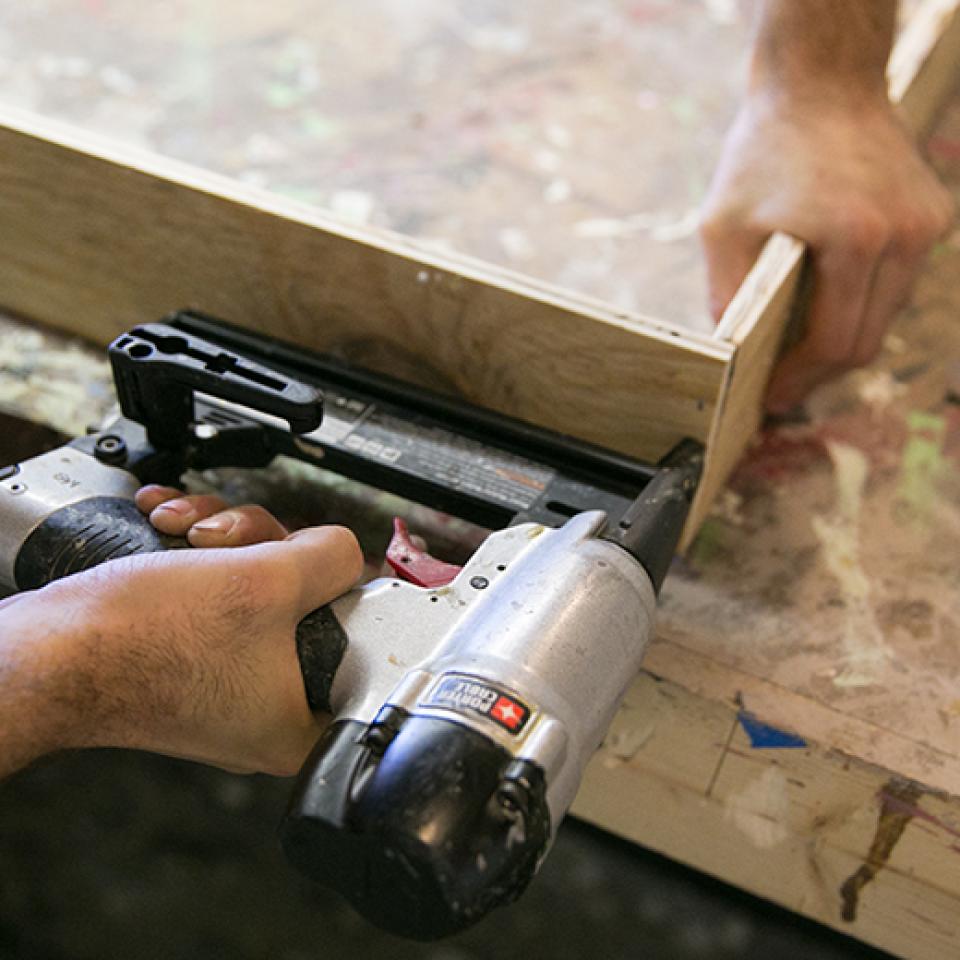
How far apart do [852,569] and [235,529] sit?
0.56 metres

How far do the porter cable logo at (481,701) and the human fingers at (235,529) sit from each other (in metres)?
0.23

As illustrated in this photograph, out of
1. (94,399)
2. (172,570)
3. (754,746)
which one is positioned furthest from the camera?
(94,399)

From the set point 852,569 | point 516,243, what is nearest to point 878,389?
point 852,569

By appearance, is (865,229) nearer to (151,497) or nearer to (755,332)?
(755,332)

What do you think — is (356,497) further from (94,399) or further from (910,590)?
(910,590)

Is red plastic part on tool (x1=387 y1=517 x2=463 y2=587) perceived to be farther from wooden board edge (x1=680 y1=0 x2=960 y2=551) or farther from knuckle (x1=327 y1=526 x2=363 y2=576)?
wooden board edge (x1=680 y1=0 x2=960 y2=551)

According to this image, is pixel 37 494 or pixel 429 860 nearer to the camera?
pixel 429 860

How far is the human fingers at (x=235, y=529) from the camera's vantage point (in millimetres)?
786

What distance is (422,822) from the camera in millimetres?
585

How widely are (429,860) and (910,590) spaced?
1.91 ft

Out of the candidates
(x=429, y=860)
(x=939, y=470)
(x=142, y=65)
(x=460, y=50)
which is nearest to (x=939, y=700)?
(x=939, y=470)

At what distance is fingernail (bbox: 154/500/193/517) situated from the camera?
2.62 ft

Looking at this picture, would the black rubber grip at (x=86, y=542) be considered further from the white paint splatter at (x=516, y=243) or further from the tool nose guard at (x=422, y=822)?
the white paint splatter at (x=516, y=243)

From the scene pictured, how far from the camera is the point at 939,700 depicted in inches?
34.4
